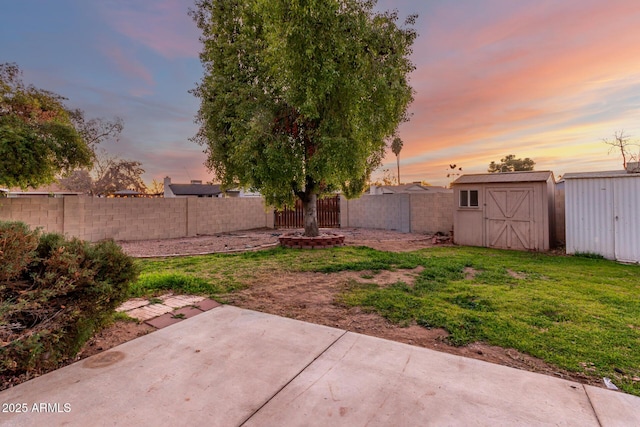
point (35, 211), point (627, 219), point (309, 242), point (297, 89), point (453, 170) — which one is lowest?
point (309, 242)

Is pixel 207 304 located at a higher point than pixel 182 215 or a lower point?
A: lower

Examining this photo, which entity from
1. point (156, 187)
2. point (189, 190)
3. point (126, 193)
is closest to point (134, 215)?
point (126, 193)

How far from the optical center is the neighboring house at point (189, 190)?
114ft

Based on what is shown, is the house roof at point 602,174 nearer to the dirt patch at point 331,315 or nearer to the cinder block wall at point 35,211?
the dirt patch at point 331,315

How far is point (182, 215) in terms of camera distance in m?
12.1

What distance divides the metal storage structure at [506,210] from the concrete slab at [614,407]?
7.47 m

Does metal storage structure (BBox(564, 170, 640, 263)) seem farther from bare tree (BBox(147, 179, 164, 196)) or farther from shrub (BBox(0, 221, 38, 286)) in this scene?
bare tree (BBox(147, 179, 164, 196))

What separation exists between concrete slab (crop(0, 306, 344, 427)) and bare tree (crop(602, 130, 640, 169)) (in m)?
16.6

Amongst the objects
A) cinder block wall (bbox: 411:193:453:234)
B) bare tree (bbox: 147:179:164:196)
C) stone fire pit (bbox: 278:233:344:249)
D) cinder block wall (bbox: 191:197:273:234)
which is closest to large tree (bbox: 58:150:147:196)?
bare tree (bbox: 147:179:164:196)

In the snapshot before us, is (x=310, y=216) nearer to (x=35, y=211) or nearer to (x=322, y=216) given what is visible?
(x=322, y=216)

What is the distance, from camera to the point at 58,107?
9.93m

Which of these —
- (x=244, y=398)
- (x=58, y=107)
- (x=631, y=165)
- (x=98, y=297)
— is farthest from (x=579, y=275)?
(x=58, y=107)

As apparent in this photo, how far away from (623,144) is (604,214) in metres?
9.50

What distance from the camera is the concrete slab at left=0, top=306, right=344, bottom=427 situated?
173cm
